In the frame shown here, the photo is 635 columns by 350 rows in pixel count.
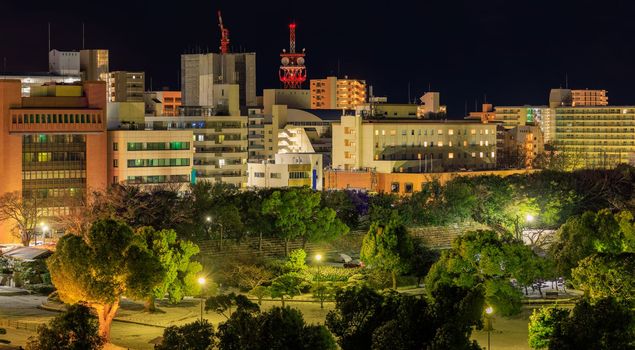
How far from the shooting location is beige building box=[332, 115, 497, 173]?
7994cm

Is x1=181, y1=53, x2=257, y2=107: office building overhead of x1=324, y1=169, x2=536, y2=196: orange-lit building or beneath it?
overhead

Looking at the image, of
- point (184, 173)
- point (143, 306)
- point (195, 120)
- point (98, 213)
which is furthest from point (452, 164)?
point (143, 306)

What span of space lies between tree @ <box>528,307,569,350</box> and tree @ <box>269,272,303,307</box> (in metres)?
10.3

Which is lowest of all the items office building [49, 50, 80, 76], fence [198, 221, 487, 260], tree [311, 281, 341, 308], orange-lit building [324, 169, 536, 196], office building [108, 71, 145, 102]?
tree [311, 281, 341, 308]

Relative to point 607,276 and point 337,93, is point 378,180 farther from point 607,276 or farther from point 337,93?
point 337,93

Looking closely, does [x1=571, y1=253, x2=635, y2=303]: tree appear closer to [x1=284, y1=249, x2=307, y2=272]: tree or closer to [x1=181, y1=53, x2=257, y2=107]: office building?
[x1=284, y1=249, x2=307, y2=272]: tree

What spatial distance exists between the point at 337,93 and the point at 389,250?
88.4 metres

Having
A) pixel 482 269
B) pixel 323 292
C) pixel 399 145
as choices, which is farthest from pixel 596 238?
pixel 399 145

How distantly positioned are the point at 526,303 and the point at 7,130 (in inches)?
1064

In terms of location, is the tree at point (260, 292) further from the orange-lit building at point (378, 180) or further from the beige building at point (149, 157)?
the orange-lit building at point (378, 180)

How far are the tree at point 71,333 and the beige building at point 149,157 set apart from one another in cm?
2981

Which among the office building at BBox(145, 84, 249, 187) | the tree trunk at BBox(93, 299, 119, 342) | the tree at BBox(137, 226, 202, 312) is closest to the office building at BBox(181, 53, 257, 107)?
the office building at BBox(145, 84, 249, 187)

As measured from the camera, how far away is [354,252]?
53.3 m

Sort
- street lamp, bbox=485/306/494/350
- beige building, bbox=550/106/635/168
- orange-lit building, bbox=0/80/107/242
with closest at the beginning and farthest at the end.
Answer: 1. street lamp, bbox=485/306/494/350
2. orange-lit building, bbox=0/80/107/242
3. beige building, bbox=550/106/635/168
